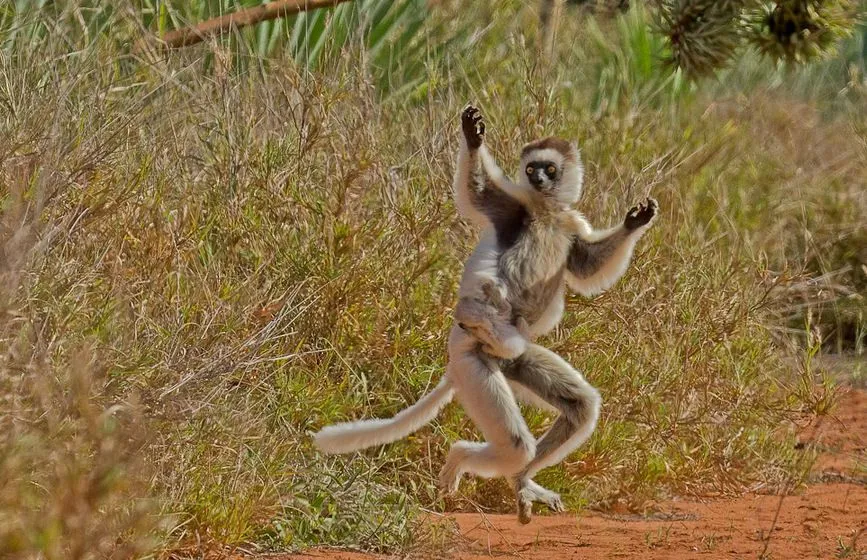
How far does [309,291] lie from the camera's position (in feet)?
20.8

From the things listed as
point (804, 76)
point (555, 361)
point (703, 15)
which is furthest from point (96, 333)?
point (804, 76)

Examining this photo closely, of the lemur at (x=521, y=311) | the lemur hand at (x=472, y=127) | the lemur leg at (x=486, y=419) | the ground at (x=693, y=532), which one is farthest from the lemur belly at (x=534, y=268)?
the ground at (x=693, y=532)

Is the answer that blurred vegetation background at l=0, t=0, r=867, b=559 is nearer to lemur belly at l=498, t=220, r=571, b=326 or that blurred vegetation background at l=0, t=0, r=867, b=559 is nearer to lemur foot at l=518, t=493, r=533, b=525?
lemur belly at l=498, t=220, r=571, b=326

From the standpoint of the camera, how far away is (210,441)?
5.29 metres

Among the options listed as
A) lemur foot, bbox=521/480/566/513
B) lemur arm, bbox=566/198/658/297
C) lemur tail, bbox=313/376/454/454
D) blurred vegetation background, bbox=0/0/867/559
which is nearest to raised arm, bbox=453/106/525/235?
lemur arm, bbox=566/198/658/297

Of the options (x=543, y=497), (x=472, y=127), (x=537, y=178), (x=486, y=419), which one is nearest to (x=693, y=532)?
(x=543, y=497)

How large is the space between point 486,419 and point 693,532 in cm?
203

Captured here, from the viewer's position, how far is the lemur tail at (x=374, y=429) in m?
4.81

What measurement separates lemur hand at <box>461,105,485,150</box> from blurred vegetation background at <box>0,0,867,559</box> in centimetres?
75

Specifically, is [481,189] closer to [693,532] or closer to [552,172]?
[552,172]

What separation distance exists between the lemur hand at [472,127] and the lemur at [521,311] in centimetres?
1

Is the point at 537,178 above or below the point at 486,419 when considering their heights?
above

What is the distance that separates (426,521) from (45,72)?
2612mm

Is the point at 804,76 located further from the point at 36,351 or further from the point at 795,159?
the point at 36,351
